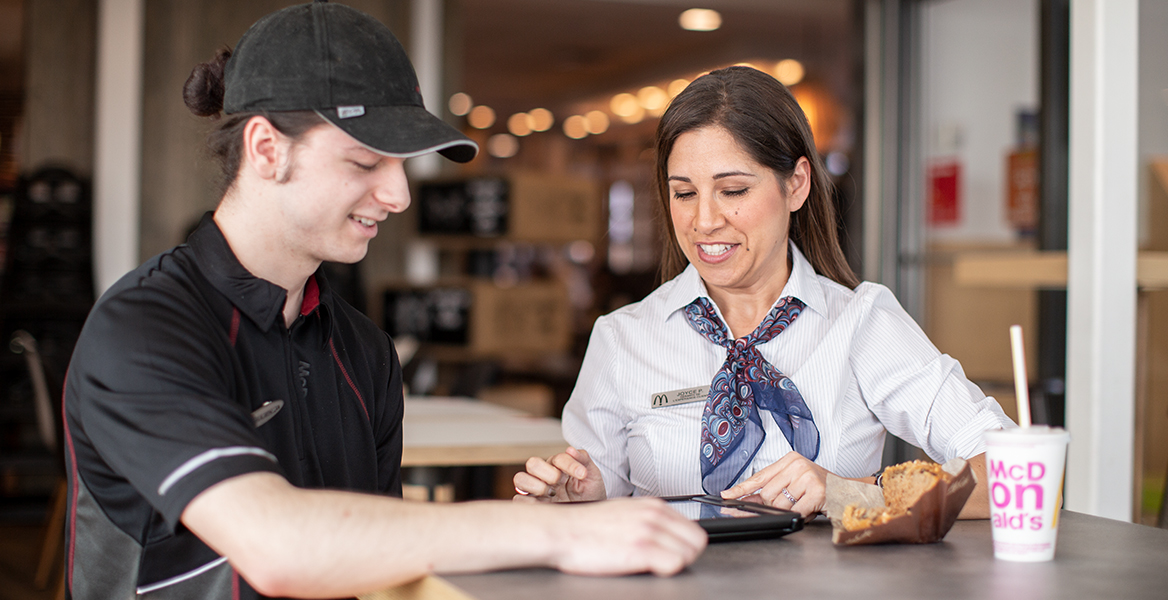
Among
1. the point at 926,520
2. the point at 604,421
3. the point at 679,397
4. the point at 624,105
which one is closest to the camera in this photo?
the point at 926,520

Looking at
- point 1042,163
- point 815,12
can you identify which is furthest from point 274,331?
point 815,12

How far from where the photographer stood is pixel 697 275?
6.12 ft

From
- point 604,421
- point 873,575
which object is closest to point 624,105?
point 604,421

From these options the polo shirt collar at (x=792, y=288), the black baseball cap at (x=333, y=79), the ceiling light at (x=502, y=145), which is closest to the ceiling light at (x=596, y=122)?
the ceiling light at (x=502, y=145)

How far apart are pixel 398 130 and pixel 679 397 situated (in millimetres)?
722

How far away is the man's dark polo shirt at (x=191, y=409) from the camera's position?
3.43ft

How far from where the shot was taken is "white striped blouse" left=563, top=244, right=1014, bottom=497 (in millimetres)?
1657

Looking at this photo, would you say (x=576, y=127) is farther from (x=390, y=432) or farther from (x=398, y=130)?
(x=398, y=130)

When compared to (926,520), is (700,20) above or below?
above

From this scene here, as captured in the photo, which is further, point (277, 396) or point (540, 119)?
point (540, 119)

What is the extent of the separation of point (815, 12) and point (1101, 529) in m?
7.04

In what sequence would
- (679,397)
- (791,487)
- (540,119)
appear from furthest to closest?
(540,119) → (679,397) → (791,487)

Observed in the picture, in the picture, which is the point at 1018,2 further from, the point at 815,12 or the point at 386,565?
the point at 386,565

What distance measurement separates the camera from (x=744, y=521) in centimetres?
115
